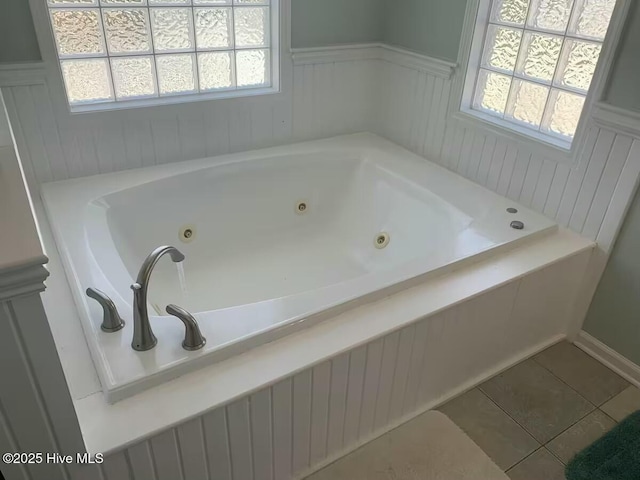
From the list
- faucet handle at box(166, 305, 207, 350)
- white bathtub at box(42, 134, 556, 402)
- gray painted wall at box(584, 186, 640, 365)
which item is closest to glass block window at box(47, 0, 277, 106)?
white bathtub at box(42, 134, 556, 402)

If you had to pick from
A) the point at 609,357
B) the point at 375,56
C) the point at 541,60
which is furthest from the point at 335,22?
the point at 609,357

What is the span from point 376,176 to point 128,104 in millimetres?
1215

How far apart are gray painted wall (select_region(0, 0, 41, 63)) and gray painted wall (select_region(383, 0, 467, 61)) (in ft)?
5.54

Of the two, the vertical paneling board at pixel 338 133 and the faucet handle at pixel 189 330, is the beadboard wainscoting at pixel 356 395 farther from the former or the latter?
the vertical paneling board at pixel 338 133

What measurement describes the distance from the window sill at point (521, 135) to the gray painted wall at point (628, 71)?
0.22 meters

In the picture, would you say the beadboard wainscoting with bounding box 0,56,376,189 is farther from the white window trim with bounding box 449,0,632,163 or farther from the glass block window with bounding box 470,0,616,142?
the glass block window with bounding box 470,0,616,142

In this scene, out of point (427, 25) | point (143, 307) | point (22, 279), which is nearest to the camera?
point (22, 279)

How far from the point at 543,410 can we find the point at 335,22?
202cm

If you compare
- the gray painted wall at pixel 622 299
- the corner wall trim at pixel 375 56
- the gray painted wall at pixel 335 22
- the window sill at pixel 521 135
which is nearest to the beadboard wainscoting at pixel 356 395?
the gray painted wall at pixel 622 299

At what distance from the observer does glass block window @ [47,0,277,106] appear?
2.00 meters

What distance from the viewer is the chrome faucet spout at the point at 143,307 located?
122 cm

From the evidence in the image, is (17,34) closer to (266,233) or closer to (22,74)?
(22,74)

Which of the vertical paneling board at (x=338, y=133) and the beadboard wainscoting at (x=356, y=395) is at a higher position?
the vertical paneling board at (x=338, y=133)

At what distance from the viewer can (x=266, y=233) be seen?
2.51 meters
